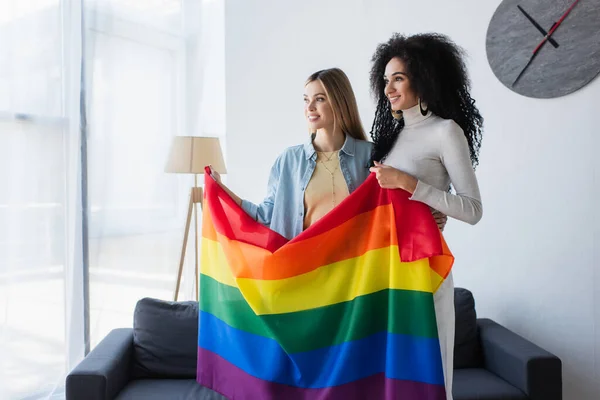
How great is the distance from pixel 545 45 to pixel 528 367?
4.84ft

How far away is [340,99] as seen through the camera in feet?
6.44

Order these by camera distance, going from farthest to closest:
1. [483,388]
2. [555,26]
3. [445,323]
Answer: [555,26] → [483,388] → [445,323]

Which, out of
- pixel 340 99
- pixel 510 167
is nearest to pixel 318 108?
pixel 340 99

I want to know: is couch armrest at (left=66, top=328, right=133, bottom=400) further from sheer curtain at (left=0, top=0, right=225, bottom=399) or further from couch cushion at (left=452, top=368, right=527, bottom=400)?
couch cushion at (left=452, top=368, right=527, bottom=400)

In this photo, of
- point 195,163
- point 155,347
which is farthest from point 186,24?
point 155,347

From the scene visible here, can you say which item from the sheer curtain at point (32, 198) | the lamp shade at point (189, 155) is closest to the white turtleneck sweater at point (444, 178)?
the lamp shade at point (189, 155)

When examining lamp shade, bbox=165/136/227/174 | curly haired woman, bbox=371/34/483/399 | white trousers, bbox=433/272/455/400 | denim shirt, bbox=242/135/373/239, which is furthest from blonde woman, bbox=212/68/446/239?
lamp shade, bbox=165/136/227/174

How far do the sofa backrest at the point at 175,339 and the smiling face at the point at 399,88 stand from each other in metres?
1.24

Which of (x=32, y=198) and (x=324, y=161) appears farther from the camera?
(x=32, y=198)

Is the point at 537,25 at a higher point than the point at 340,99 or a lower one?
higher

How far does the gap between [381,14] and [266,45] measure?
860 millimetres

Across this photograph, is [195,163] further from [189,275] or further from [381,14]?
[381,14]

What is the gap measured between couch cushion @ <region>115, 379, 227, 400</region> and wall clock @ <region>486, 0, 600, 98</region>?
206 centimetres

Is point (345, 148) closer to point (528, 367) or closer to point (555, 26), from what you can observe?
point (528, 367)
